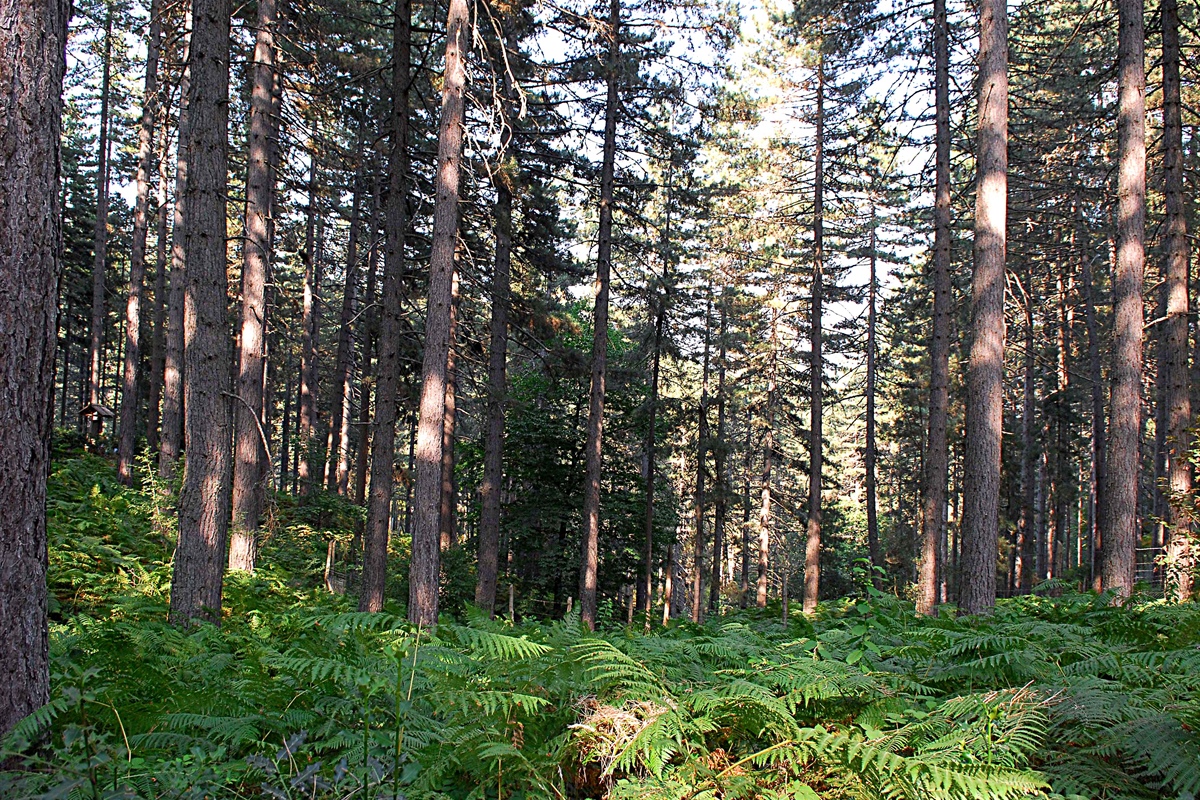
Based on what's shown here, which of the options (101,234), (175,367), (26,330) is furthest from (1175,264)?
(101,234)

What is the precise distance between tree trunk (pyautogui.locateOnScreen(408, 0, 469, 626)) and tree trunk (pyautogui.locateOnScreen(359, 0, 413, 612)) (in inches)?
61.2

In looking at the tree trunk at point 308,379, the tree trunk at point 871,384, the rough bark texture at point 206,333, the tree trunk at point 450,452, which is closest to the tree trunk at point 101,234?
the tree trunk at point 308,379

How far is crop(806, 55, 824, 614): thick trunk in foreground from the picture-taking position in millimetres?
18781

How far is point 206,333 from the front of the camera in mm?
7484

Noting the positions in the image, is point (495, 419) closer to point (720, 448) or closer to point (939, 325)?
point (720, 448)

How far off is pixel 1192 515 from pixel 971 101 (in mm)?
8765

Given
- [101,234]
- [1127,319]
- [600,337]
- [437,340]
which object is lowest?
[437,340]

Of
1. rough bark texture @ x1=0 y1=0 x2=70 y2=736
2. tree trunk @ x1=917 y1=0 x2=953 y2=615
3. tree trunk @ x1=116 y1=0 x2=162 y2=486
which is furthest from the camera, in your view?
tree trunk @ x1=116 y1=0 x2=162 y2=486

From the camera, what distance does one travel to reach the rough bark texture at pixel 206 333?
714cm

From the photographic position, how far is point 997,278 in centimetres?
852

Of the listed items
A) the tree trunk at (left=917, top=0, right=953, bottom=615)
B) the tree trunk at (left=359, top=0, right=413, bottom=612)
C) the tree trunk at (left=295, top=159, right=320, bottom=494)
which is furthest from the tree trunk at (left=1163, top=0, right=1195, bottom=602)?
the tree trunk at (left=295, top=159, right=320, bottom=494)

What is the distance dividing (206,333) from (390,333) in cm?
400

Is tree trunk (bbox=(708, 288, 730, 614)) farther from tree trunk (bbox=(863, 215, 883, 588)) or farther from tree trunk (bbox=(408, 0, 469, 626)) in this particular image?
tree trunk (bbox=(408, 0, 469, 626))

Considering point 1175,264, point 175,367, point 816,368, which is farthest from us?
point 816,368
